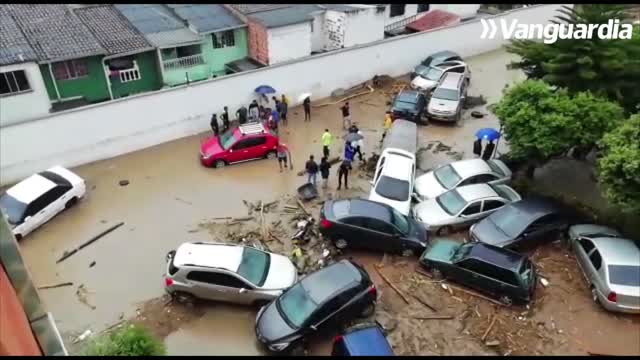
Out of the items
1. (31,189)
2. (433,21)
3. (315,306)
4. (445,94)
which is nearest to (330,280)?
(315,306)

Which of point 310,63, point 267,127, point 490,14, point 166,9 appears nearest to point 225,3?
point 166,9

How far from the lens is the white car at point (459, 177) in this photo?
15.2 metres

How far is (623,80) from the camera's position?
15.2 m

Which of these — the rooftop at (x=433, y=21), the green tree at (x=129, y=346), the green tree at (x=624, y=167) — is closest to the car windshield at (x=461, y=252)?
the green tree at (x=624, y=167)

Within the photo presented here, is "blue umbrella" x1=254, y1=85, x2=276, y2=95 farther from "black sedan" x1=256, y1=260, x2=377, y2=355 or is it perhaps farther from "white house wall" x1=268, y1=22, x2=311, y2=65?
"black sedan" x1=256, y1=260, x2=377, y2=355

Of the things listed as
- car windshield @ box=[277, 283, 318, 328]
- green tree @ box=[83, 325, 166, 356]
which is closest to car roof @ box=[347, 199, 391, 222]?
car windshield @ box=[277, 283, 318, 328]

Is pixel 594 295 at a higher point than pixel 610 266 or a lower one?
lower

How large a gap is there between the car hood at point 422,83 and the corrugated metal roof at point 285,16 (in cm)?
521

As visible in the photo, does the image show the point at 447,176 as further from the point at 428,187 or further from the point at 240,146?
the point at 240,146

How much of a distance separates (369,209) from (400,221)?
88 cm

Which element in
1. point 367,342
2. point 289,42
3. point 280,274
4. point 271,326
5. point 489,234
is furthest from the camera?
point 289,42

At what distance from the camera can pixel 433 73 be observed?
22500 mm

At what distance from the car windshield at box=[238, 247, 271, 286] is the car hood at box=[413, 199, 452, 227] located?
4.47 meters

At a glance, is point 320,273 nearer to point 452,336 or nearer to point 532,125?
point 452,336
